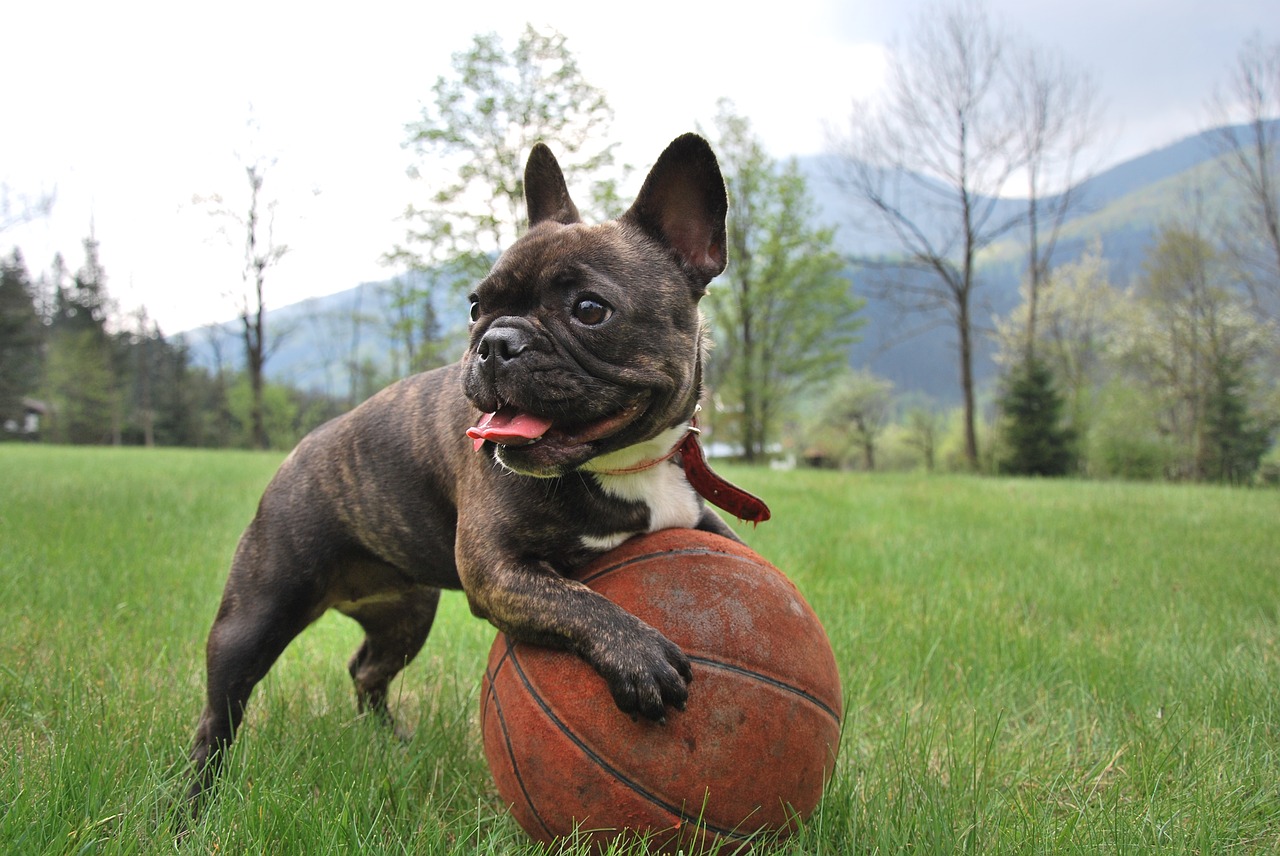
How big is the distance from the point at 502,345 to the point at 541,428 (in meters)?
0.27

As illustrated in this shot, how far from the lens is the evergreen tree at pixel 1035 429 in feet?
99.6

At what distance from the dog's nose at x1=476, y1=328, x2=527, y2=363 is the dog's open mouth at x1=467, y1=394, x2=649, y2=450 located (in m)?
0.17

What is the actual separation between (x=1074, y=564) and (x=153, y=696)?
7203mm

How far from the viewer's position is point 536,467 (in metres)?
2.41

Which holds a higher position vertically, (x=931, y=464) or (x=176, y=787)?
(x=176, y=787)

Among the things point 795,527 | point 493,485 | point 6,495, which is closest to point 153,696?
point 493,485

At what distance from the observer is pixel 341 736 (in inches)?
126

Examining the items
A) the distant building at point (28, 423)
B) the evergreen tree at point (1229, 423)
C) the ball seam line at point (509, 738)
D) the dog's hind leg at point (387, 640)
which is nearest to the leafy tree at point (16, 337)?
the distant building at point (28, 423)

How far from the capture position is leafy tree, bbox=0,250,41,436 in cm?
4316

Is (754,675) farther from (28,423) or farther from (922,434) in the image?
(28,423)

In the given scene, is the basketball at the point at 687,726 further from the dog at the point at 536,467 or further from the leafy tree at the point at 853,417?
the leafy tree at the point at 853,417

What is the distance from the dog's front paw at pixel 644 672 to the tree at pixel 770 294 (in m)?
33.9

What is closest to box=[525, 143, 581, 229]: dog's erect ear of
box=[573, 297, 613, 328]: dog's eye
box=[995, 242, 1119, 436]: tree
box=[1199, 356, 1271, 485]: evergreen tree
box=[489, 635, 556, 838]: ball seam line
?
box=[573, 297, 613, 328]: dog's eye

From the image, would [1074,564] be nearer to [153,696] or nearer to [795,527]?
[795,527]
